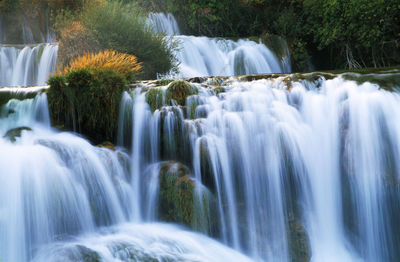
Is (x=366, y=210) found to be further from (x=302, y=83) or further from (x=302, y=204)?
(x=302, y=83)

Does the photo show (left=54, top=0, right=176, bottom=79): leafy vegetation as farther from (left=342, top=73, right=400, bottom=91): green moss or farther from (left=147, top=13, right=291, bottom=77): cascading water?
(left=342, top=73, right=400, bottom=91): green moss

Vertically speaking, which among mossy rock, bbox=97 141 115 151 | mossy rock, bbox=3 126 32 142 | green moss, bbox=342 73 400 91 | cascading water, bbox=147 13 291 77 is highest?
cascading water, bbox=147 13 291 77

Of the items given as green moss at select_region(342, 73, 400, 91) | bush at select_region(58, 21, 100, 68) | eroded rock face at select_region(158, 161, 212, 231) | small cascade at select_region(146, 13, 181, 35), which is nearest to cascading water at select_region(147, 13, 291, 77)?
small cascade at select_region(146, 13, 181, 35)

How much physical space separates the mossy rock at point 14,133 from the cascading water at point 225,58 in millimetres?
5529

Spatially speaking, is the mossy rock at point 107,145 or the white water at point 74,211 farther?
the mossy rock at point 107,145

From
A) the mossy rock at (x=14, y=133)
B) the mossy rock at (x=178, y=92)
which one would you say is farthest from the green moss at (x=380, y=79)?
the mossy rock at (x=14, y=133)

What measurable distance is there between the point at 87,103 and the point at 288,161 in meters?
3.25

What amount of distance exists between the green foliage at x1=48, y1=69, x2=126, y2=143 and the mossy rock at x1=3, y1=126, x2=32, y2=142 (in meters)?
0.46

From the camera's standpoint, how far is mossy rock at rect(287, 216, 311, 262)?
4484 millimetres

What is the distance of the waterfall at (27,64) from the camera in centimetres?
941

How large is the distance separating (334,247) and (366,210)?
0.69 meters

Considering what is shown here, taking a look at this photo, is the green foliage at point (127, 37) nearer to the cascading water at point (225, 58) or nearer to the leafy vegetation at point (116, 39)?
the leafy vegetation at point (116, 39)

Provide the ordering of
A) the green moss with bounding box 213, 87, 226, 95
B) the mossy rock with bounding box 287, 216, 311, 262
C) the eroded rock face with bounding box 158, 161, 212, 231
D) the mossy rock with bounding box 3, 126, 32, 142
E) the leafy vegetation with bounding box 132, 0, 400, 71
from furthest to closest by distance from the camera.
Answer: the leafy vegetation with bounding box 132, 0, 400, 71
the green moss with bounding box 213, 87, 226, 95
the mossy rock with bounding box 3, 126, 32, 142
the eroded rock face with bounding box 158, 161, 212, 231
the mossy rock with bounding box 287, 216, 311, 262

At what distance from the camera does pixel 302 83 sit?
6.12m
